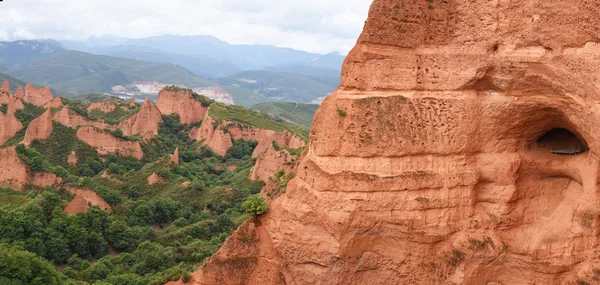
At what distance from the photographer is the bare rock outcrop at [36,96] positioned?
2633 inches

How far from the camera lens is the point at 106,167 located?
5259cm

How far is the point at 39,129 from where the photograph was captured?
171ft

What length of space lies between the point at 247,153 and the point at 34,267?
138ft

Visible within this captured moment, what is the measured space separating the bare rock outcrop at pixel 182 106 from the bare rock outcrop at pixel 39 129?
854 inches

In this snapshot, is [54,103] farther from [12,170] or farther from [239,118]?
[12,170]

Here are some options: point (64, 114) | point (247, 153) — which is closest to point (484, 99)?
point (247, 153)

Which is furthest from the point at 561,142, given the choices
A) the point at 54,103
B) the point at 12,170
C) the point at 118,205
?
the point at 54,103

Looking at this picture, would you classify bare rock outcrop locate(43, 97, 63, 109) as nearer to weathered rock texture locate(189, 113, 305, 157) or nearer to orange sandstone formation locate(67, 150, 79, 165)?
orange sandstone formation locate(67, 150, 79, 165)

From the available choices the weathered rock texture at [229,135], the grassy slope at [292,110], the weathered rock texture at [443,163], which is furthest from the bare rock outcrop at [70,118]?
the grassy slope at [292,110]

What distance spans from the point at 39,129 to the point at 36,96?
1809cm

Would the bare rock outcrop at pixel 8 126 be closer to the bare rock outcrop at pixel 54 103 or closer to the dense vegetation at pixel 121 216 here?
the dense vegetation at pixel 121 216

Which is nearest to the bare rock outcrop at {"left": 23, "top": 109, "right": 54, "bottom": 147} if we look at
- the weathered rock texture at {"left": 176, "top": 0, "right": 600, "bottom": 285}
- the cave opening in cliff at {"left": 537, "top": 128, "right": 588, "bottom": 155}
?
the weathered rock texture at {"left": 176, "top": 0, "right": 600, "bottom": 285}

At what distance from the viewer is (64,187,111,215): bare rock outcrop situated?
113 ft

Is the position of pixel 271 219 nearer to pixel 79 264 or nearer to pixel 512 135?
pixel 512 135
